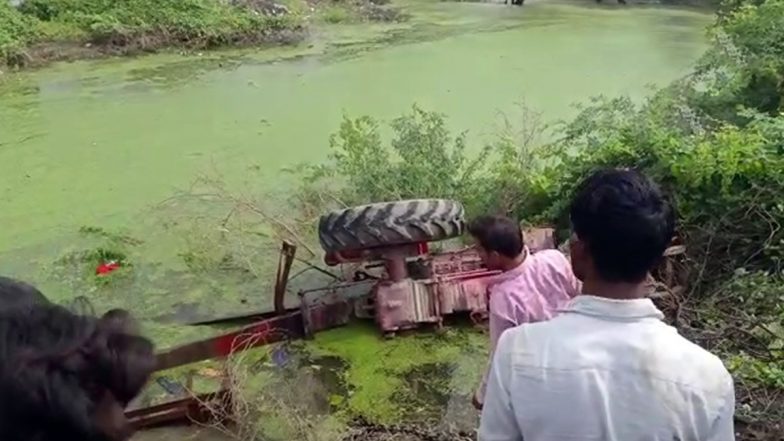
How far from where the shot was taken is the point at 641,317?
1.71 metres

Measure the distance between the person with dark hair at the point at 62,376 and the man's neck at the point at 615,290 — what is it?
0.90m

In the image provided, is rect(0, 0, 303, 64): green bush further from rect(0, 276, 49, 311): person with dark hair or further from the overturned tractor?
rect(0, 276, 49, 311): person with dark hair

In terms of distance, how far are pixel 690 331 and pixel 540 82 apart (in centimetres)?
675

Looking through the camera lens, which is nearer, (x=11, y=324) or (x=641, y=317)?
(x=11, y=324)

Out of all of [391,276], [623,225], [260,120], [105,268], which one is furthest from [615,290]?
[260,120]

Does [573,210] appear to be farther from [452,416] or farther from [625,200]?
[452,416]

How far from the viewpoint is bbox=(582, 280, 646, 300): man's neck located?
68.6 inches

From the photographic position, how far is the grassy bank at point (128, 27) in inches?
562

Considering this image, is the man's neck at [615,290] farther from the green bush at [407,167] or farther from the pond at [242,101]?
the green bush at [407,167]

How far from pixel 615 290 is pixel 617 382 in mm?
177

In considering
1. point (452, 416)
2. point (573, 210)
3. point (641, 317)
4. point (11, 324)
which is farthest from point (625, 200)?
point (452, 416)

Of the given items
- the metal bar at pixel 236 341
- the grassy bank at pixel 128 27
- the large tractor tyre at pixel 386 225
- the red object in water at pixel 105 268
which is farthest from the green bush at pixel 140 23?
the large tractor tyre at pixel 386 225

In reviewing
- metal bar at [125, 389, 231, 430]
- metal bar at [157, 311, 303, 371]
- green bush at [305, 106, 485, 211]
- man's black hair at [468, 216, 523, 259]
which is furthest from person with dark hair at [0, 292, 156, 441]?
green bush at [305, 106, 485, 211]

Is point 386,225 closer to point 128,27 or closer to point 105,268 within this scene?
point 105,268
